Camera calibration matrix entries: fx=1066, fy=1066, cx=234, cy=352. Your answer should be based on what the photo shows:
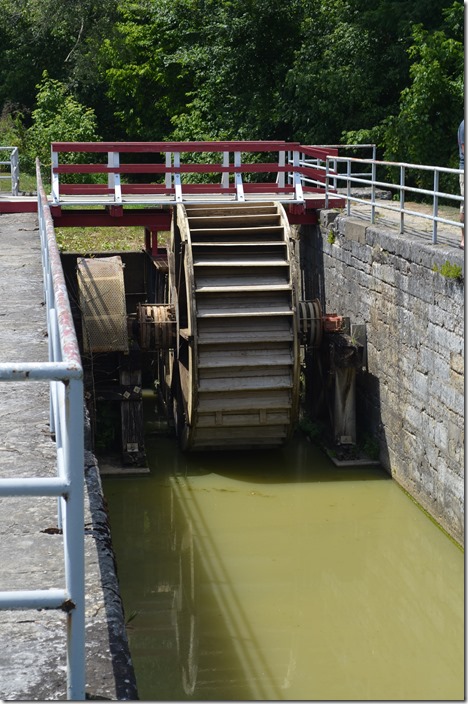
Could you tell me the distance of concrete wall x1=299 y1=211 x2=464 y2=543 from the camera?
8.83m

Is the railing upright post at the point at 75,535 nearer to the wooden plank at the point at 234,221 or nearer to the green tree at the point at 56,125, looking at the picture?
the wooden plank at the point at 234,221

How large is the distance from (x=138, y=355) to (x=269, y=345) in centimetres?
141

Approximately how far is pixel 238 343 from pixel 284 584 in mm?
3218

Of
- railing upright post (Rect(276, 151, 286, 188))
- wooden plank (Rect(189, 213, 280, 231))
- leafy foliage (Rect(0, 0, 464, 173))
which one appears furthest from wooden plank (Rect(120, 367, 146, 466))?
leafy foliage (Rect(0, 0, 464, 173))

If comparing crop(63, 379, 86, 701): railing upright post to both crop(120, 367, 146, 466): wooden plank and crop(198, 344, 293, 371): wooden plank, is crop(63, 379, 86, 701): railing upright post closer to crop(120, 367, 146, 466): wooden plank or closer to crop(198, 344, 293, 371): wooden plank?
crop(198, 344, 293, 371): wooden plank

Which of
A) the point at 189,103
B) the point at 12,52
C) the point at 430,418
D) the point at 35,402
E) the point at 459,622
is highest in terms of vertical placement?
the point at 12,52

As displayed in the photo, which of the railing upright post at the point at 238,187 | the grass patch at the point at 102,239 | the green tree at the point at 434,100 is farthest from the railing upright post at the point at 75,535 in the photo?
the green tree at the point at 434,100

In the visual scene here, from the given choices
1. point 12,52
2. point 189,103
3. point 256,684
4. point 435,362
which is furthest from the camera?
point 12,52

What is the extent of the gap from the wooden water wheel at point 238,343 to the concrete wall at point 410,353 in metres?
0.88

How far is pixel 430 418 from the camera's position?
9.41 metres

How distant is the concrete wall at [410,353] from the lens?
8.83 metres

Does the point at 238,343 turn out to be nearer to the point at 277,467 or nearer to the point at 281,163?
the point at 277,467

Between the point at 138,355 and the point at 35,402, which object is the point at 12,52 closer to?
the point at 138,355

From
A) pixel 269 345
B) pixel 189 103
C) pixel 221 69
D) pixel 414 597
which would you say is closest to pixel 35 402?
pixel 414 597
